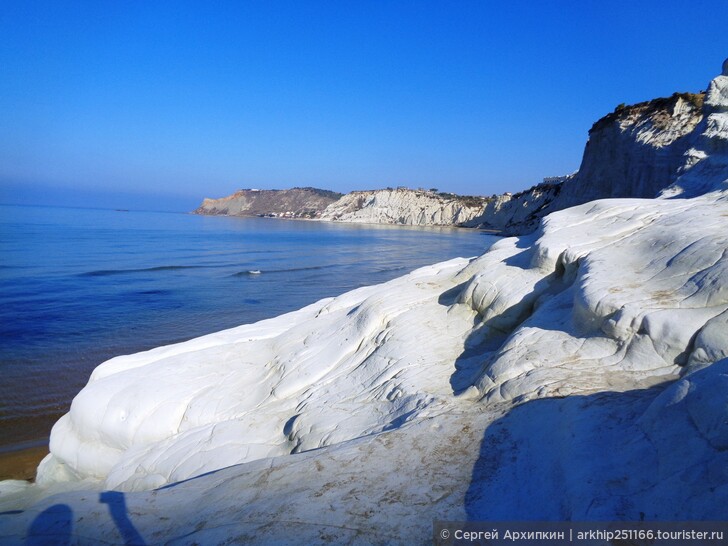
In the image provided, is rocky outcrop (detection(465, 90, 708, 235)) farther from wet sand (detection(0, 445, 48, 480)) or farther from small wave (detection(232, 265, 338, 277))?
wet sand (detection(0, 445, 48, 480))

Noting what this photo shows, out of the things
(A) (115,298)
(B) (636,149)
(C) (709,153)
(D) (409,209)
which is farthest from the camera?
(D) (409,209)

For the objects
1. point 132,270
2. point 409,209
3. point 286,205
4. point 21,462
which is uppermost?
point 286,205

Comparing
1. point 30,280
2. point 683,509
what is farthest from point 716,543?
point 30,280

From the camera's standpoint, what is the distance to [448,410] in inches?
178

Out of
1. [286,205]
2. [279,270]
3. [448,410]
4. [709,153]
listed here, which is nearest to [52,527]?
[448,410]

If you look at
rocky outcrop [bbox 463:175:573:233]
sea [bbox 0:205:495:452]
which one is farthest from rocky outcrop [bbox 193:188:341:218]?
sea [bbox 0:205:495:452]

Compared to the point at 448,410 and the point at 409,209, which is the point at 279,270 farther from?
the point at 409,209

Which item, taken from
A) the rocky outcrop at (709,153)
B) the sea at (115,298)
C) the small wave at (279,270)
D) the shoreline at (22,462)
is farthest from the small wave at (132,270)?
the rocky outcrop at (709,153)

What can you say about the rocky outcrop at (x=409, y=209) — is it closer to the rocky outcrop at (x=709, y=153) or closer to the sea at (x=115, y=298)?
the sea at (x=115, y=298)

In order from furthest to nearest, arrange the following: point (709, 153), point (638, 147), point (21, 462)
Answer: point (638, 147) < point (709, 153) < point (21, 462)

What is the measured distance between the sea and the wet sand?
26 centimetres

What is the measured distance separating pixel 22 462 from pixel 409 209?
114989 mm

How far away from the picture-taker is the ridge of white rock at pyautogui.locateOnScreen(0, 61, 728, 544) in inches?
114

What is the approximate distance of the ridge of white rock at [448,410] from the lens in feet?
9.53
